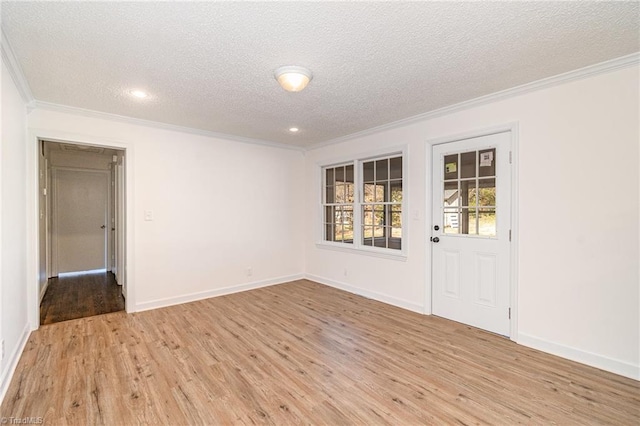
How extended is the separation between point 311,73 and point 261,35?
2.07ft

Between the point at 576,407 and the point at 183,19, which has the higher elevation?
the point at 183,19

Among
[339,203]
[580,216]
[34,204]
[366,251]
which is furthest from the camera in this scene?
[339,203]

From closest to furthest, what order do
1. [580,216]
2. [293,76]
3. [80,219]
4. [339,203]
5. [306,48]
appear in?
1. [306,48]
2. [293,76]
3. [580,216]
4. [339,203]
5. [80,219]

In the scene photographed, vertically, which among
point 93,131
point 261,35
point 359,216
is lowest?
point 359,216

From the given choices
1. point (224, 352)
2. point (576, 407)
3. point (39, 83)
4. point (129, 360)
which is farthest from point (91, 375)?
point (576, 407)

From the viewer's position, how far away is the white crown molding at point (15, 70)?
214 centimetres

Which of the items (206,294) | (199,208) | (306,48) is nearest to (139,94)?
(199,208)

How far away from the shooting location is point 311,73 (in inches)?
102

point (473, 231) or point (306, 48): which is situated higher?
point (306, 48)

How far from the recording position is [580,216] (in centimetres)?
262

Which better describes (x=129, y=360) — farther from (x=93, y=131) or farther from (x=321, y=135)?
(x=321, y=135)

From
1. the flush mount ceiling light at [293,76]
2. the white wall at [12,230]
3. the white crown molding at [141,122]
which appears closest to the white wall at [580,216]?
the flush mount ceiling light at [293,76]

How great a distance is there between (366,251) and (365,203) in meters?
0.74

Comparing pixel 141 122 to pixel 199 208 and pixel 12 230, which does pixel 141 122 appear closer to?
pixel 199 208
